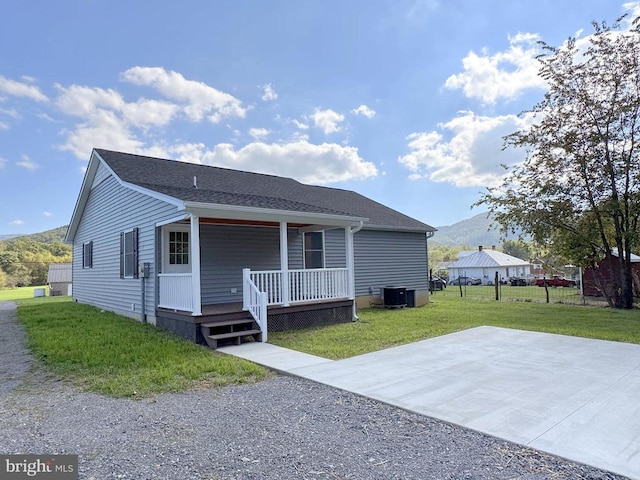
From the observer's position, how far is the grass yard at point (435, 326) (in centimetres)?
698

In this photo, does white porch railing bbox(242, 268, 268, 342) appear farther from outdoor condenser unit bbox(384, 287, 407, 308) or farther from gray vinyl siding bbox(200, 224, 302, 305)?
outdoor condenser unit bbox(384, 287, 407, 308)

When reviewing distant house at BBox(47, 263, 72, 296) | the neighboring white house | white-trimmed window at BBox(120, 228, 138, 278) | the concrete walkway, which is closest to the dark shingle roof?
white-trimmed window at BBox(120, 228, 138, 278)

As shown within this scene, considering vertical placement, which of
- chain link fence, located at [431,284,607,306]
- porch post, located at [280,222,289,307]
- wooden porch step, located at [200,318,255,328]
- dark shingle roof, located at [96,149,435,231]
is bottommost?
chain link fence, located at [431,284,607,306]

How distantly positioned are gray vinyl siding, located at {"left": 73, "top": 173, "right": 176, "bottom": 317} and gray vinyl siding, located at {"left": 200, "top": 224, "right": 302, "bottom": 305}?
1226 millimetres

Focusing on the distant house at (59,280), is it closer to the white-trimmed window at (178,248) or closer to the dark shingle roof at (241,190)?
the dark shingle roof at (241,190)

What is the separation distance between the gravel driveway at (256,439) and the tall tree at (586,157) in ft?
42.3

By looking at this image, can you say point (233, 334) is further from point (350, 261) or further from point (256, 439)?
point (256, 439)

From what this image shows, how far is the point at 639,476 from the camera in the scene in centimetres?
251

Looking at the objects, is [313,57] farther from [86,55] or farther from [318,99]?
[86,55]

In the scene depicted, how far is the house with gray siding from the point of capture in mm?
7594

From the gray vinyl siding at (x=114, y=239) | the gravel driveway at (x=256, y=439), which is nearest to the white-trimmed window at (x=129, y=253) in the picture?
the gray vinyl siding at (x=114, y=239)

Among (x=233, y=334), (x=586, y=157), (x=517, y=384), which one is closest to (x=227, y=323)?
(x=233, y=334)

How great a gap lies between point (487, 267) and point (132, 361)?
42223 millimetres

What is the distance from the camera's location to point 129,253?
10.1 meters
